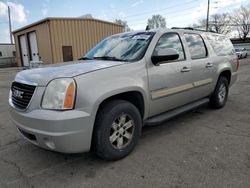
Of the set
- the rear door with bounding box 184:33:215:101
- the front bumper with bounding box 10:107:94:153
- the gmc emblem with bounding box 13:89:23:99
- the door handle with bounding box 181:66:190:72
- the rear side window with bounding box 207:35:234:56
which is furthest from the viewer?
the rear side window with bounding box 207:35:234:56

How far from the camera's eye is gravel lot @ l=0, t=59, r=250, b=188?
243 centimetres

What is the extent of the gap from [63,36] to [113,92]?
48.3ft

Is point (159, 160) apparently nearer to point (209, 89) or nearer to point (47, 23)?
point (209, 89)

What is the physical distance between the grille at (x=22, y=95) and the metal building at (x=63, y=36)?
13.8 metres

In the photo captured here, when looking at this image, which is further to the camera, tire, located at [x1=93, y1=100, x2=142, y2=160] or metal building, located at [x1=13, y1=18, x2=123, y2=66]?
metal building, located at [x1=13, y1=18, x2=123, y2=66]

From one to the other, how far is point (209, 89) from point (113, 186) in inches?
123

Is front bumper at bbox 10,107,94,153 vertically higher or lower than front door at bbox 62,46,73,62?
lower

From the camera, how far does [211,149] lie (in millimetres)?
3121

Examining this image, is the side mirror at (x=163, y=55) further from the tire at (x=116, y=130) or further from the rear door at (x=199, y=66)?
the rear door at (x=199, y=66)

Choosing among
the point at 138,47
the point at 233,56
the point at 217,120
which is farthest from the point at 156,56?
the point at 233,56

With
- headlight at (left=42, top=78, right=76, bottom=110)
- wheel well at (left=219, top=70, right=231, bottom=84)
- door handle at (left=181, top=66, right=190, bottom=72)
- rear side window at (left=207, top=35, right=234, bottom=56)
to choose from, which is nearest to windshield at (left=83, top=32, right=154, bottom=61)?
door handle at (left=181, top=66, right=190, bottom=72)

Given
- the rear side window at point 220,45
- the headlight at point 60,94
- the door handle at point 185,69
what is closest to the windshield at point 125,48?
the door handle at point 185,69

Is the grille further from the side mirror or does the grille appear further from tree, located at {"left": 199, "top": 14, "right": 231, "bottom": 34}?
tree, located at {"left": 199, "top": 14, "right": 231, "bottom": 34}

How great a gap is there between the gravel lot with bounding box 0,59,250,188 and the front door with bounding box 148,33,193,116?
58 cm
